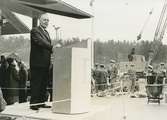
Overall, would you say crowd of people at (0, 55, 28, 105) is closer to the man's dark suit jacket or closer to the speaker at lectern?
the man's dark suit jacket

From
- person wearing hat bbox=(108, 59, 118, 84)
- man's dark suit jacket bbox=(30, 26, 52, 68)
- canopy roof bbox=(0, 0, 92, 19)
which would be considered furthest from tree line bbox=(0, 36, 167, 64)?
man's dark suit jacket bbox=(30, 26, 52, 68)

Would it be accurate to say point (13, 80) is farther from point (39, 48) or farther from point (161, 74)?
point (161, 74)

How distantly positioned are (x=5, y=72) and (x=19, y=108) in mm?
2007

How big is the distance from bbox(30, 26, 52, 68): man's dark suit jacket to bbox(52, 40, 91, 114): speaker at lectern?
186mm

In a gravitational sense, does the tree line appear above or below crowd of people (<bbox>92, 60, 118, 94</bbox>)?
above

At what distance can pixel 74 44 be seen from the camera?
24.9 ft

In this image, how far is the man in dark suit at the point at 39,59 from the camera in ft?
24.6

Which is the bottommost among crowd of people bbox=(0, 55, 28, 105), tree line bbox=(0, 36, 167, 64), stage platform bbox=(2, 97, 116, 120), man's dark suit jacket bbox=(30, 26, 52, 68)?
stage platform bbox=(2, 97, 116, 120)

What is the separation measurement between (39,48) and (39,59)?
0.20m

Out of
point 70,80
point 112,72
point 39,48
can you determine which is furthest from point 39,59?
point 112,72

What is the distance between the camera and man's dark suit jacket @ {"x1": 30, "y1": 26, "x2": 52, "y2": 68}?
7.47 m

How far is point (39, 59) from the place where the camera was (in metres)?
7.52

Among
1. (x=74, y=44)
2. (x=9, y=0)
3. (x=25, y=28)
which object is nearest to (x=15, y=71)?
(x=25, y=28)

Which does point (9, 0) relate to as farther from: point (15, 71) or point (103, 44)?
point (103, 44)
